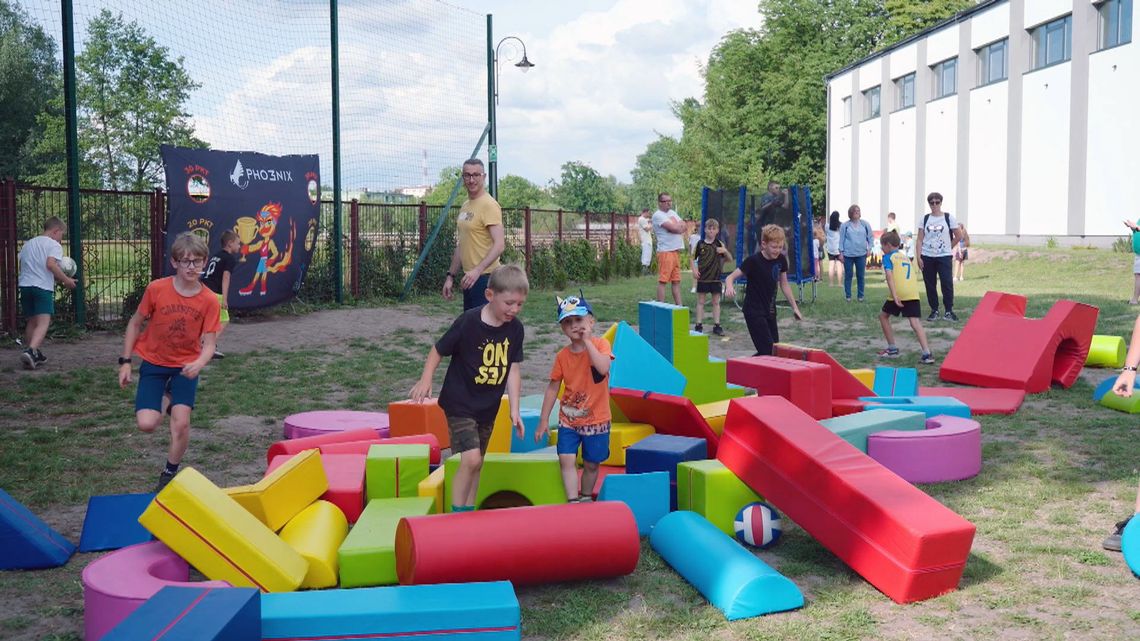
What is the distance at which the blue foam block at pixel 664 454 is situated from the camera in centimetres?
607

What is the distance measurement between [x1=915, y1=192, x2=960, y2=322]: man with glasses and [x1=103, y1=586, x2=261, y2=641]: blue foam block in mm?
14116

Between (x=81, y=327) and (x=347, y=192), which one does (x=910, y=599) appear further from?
(x=347, y=192)

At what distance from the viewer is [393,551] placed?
15.9 feet

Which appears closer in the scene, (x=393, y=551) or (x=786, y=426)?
(x=393, y=551)

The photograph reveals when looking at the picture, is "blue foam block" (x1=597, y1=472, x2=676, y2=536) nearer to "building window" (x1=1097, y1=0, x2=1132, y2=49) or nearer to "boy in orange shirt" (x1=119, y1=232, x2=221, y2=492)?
"boy in orange shirt" (x1=119, y1=232, x2=221, y2=492)

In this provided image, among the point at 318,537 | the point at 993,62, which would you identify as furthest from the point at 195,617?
the point at 993,62

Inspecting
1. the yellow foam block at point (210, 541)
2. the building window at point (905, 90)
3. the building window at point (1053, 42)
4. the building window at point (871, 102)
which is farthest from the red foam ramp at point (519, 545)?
the building window at point (871, 102)

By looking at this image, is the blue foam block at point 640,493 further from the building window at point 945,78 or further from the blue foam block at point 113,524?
the building window at point 945,78

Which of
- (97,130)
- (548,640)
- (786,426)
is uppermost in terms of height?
(97,130)

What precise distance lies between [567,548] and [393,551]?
808mm

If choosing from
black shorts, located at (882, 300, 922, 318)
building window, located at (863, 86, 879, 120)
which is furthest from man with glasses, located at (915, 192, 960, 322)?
building window, located at (863, 86, 879, 120)

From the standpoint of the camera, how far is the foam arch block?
5.12 metres

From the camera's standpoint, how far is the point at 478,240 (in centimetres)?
863

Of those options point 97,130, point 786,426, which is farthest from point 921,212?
point 786,426
